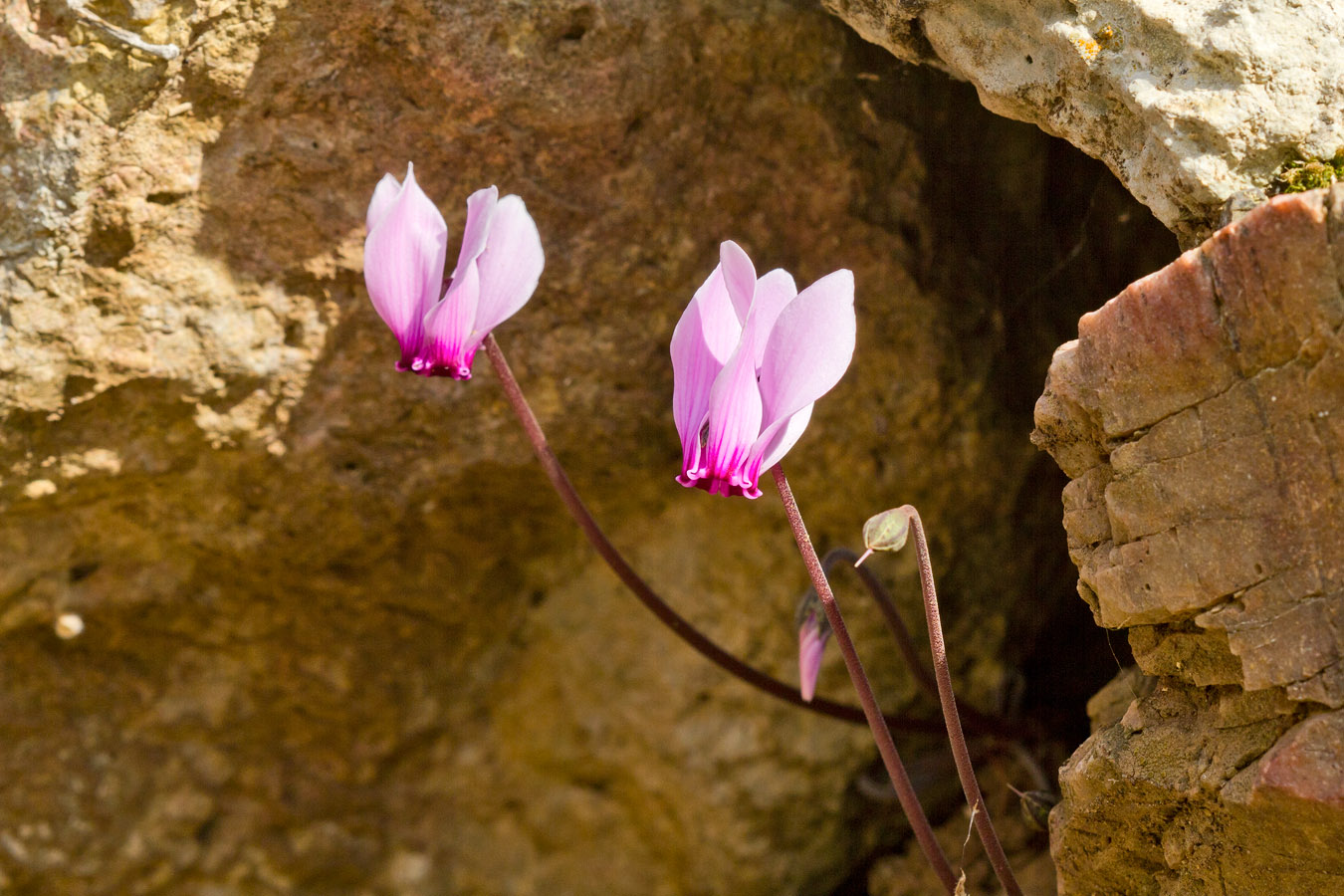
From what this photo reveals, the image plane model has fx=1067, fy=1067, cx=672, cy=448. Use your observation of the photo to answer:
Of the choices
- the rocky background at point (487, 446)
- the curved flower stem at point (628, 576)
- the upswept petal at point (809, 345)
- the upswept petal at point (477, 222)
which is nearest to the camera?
the upswept petal at point (809, 345)

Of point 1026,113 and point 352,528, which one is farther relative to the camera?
point 352,528

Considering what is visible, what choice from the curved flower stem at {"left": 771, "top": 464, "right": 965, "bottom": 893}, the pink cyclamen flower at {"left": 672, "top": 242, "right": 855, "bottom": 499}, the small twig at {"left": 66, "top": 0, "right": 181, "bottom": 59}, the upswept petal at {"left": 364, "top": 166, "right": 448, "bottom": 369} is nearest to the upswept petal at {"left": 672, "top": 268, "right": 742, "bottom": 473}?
the pink cyclamen flower at {"left": 672, "top": 242, "right": 855, "bottom": 499}

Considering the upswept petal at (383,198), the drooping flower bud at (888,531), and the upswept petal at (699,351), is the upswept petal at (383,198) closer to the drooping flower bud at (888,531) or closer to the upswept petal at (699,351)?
the upswept petal at (699,351)

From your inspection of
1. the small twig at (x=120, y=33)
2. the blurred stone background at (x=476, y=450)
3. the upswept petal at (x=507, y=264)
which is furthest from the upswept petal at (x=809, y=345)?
the small twig at (x=120, y=33)

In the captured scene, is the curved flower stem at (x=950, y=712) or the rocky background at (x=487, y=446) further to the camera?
the rocky background at (x=487, y=446)

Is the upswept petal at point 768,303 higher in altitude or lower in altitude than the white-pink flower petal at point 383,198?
lower

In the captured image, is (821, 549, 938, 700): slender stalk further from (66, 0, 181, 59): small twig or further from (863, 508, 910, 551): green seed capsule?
(66, 0, 181, 59): small twig

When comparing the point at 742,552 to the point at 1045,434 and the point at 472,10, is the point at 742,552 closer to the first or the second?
the point at 1045,434

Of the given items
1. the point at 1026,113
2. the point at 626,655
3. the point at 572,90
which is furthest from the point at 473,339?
the point at 626,655
